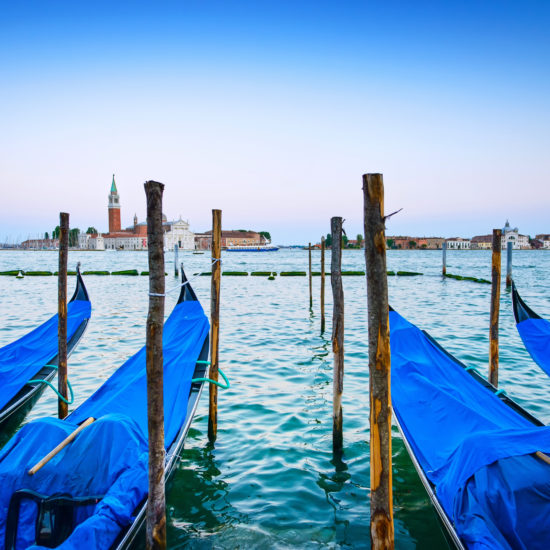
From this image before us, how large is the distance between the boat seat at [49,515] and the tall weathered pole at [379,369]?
1443mm

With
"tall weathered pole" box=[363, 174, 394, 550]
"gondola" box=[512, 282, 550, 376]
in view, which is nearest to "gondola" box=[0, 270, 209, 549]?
"tall weathered pole" box=[363, 174, 394, 550]

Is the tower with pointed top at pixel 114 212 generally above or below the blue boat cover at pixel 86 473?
above

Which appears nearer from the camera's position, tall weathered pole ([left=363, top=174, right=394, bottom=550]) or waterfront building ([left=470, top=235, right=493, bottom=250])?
tall weathered pole ([left=363, top=174, right=394, bottom=550])

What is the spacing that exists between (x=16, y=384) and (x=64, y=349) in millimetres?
605

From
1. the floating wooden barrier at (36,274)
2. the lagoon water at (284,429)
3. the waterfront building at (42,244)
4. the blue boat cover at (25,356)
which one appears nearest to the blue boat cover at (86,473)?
the lagoon water at (284,429)

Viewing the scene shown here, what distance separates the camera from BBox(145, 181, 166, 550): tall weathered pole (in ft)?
7.42

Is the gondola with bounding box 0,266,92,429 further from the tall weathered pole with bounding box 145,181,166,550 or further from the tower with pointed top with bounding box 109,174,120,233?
the tower with pointed top with bounding box 109,174,120,233

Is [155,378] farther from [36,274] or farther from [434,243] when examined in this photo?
[434,243]

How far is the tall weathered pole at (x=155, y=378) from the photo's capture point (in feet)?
7.42

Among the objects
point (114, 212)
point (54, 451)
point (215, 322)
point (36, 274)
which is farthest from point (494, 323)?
point (114, 212)

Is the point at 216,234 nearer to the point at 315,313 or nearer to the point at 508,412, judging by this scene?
the point at 508,412

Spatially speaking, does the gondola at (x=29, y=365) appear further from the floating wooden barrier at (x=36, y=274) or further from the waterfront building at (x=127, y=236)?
the waterfront building at (x=127, y=236)

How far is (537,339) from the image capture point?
453 centimetres

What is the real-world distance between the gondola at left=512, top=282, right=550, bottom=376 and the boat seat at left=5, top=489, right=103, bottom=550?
4038 mm
